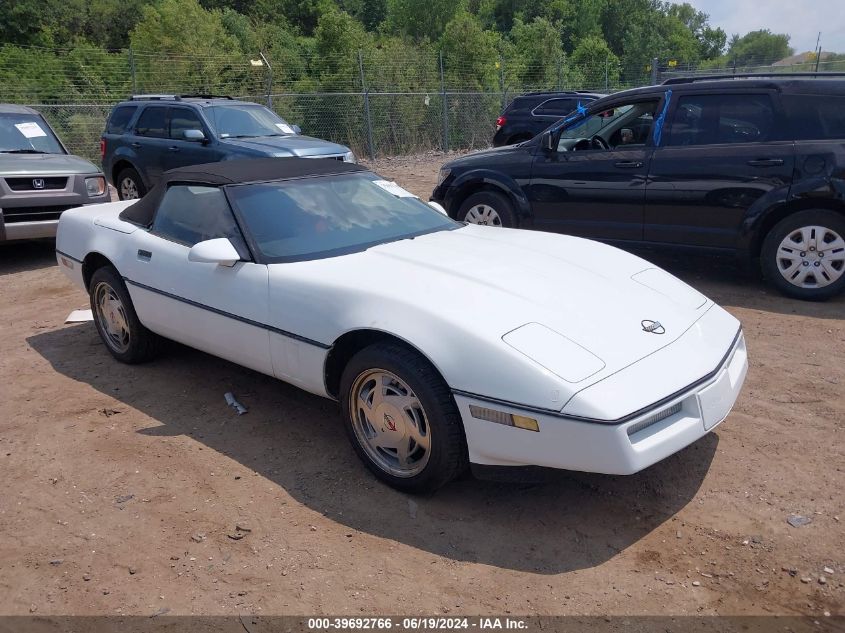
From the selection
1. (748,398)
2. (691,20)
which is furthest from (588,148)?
(691,20)

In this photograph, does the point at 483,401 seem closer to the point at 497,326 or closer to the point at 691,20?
the point at 497,326

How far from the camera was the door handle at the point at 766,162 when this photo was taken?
6129mm

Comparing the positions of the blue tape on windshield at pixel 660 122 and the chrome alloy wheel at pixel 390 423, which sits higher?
the blue tape on windshield at pixel 660 122

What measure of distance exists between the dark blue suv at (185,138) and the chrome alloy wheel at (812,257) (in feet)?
20.9

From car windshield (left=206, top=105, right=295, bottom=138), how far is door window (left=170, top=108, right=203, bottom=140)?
0.64ft

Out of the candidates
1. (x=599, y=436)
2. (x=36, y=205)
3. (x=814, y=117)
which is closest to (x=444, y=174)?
(x=814, y=117)

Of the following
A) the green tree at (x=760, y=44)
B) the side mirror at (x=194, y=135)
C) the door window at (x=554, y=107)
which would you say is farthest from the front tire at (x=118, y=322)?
the green tree at (x=760, y=44)

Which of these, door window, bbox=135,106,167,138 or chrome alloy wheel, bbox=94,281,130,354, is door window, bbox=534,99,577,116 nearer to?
door window, bbox=135,106,167,138

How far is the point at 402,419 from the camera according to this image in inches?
134

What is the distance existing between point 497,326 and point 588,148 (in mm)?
4495

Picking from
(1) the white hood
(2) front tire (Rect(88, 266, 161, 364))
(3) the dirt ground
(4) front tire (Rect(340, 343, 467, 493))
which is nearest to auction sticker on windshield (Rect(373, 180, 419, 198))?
(1) the white hood

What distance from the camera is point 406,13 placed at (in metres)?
46.3

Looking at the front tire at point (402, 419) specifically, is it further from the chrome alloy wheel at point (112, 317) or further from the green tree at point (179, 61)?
the green tree at point (179, 61)

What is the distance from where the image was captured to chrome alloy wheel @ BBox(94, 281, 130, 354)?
16.9 feet
